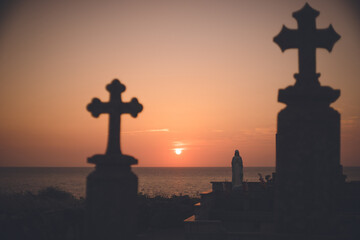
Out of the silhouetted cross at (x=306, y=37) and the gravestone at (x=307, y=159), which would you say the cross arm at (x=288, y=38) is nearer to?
the silhouetted cross at (x=306, y=37)

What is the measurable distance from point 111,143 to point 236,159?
11352 millimetres

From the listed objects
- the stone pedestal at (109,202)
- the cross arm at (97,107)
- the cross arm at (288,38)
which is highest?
the cross arm at (288,38)

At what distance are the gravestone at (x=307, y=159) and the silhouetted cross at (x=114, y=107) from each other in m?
2.29

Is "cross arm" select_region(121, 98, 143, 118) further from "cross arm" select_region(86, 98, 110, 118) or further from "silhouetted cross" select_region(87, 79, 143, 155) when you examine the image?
"cross arm" select_region(86, 98, 110, 118)

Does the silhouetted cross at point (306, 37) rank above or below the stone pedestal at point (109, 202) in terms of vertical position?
above

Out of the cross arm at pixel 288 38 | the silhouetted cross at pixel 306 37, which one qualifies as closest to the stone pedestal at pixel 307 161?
the silhouetted cross at pixel 306 37

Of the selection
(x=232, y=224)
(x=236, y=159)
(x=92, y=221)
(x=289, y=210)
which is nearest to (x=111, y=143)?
(x=92, y=221)

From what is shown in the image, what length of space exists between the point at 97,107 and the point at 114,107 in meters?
0.27

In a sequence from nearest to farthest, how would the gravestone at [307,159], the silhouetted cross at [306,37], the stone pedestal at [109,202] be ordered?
the gravestone at [307,159], the stone pedestal at [109,202], the silhouetted cross at [306,37]

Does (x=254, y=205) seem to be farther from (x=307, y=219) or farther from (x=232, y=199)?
(x=307, y=219)

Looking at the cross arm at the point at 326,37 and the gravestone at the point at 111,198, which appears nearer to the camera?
the gravestone at the point at 111,198

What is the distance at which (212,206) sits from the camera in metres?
12.6

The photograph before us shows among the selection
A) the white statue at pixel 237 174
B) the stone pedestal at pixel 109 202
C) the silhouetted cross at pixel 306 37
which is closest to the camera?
the stone pedestal at pixel 109 202

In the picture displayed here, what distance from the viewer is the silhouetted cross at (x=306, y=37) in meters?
5.61
